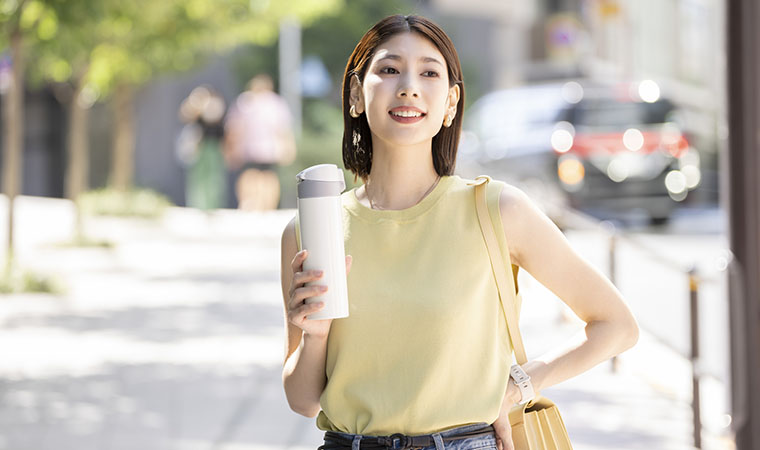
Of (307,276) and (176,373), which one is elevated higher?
(307,276)

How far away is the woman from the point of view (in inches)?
91.1

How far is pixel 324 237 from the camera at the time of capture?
2186mm

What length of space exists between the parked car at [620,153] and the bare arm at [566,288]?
13551 millimetres

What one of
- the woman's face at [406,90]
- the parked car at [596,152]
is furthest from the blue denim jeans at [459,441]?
the parked car at [596,152]

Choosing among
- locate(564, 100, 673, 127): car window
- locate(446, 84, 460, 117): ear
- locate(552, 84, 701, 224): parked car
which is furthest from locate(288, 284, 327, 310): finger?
locate(564, 100, 673, 127): car window

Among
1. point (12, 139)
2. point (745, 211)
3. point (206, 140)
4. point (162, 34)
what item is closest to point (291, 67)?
point (206, 140)

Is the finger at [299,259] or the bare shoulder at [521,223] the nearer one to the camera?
the finger at [299,259]

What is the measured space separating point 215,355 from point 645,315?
344 cm

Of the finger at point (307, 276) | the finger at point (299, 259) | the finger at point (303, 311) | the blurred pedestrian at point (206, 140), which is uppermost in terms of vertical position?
the blurred pedestrian at point (206, 140)

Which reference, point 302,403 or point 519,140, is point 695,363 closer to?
point 302,403

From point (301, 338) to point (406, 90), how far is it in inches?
20.7

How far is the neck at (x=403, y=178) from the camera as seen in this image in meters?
2.48

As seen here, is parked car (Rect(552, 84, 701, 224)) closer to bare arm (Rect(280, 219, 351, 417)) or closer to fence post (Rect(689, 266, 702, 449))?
fence post (Rect(689, 266, 702, 449))

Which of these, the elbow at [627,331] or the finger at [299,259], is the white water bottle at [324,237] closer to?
the finger at [299,259]
